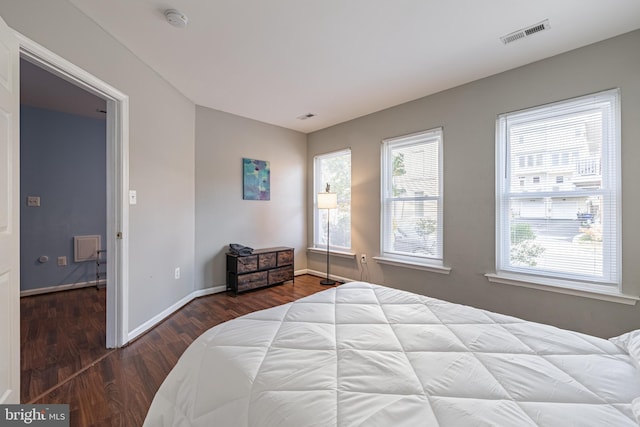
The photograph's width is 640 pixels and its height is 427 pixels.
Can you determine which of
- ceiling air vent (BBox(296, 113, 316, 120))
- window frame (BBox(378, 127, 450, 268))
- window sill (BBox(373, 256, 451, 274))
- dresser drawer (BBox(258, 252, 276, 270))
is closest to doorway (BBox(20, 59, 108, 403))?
dresser drawer (BBox(258, 252, 276, 270))

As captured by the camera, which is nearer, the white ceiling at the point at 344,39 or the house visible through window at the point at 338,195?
the white ceiling at the point at 344,39

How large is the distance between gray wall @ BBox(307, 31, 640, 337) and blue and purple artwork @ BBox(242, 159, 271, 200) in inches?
54.9

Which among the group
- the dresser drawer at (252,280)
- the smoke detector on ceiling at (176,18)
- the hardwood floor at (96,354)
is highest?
the smoke detector on ceiling at (176,18)

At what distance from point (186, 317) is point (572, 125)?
167 inches

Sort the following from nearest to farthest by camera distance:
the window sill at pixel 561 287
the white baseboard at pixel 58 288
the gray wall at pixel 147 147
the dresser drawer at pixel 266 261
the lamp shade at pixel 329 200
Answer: the gray wall at pixel 147 147 < the window sill at pixel 561 287 < the white baseboard at pixel 58 288 < the dresser drawer at pixel 266 261 < the lamp shade at pixel 329 200

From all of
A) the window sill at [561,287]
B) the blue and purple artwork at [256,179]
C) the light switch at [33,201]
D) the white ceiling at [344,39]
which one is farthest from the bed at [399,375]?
the light switch at [33,201]

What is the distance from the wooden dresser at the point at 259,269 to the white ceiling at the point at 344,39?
220 centimetres

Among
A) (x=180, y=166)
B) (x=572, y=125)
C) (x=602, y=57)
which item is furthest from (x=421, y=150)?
(x=180, y=166)

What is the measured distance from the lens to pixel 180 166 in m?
3.26

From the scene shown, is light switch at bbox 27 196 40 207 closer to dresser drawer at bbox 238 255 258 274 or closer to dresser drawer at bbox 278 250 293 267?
dresser drawer at bbox 238 255 258 274

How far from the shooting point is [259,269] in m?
3.94

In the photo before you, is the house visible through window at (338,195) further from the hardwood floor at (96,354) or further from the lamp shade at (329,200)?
the hardwood floor at (96,354)

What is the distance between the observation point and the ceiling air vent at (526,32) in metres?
2.05

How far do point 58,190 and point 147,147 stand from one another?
247cm
